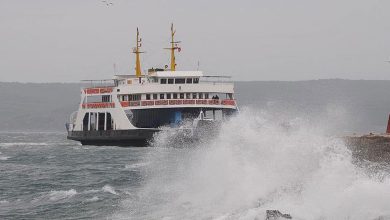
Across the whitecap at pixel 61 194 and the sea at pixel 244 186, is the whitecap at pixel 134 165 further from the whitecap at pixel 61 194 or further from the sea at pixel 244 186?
the whitecap at pixel 61 194

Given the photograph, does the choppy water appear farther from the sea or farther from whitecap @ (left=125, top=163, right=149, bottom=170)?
whitecap @ (left=125, top=163, right=149, bottom=170)

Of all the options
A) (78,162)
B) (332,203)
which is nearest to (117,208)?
(332,203)

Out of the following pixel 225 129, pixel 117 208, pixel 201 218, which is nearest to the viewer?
pixel 201 218

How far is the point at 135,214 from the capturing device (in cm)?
2842

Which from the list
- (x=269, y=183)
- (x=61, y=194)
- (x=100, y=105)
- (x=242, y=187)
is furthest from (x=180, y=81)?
(x=269, y=183)

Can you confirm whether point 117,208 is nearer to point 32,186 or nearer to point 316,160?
point 316,160

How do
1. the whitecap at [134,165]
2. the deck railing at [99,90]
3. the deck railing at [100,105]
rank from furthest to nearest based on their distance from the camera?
the deck railing at [99,90] → the deck railing at [100,105] → the whitecap at [134,165]

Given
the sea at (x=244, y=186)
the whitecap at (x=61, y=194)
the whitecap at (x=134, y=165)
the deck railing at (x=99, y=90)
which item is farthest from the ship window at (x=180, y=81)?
the whitecap at (x=61, y=194)

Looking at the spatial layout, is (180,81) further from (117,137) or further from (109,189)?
(109,189)

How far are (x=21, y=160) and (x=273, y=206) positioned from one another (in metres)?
37.1

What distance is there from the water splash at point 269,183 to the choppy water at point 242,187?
0.03 m

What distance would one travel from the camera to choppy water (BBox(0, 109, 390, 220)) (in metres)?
24.4

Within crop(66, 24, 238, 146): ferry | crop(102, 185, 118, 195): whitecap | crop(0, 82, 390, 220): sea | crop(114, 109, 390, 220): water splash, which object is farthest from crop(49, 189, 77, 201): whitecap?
crop(66, 24, 238, 146): ferry

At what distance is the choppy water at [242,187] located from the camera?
79.9 ft
